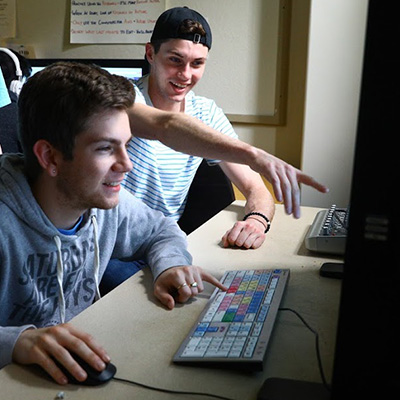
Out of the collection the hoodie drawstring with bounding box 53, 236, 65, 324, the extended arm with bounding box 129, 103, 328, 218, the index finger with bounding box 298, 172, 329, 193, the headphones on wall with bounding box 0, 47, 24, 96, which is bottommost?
the hoodie drawstring with bounding box 53, 236, 65, 324

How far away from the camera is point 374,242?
39cm

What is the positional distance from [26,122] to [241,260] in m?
0.51

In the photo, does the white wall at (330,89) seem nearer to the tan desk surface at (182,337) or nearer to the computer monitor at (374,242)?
the tan desk surface at (182,337)

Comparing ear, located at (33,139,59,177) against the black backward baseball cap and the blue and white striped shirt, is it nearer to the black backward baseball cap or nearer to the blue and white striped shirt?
the blue and white striped shirt

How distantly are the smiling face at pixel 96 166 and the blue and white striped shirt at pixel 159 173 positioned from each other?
0.56m

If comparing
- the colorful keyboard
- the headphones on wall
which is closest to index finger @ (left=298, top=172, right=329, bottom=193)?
the colorful keyboard

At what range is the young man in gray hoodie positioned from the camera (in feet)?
2.92

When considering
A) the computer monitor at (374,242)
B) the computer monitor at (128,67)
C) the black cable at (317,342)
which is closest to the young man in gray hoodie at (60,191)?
the black cable at (317,342)

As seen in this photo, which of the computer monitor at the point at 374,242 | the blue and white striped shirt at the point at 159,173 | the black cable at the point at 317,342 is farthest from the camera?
the blue and white striped shirt at the point at 159,173

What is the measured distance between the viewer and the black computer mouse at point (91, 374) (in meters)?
0.59

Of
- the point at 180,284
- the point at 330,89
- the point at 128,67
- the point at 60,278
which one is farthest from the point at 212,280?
the point at 128,67

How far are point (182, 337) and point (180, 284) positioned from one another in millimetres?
141

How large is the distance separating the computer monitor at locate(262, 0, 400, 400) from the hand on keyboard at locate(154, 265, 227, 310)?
424mm

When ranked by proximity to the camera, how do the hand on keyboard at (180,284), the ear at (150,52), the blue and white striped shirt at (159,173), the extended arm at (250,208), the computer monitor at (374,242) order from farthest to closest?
1. the ear at (150,52)
2. the blue and white striped shirt at (159,173)
3. the extended arm at (250,208)
4. the hand on keyboard at (180,284)
5. the computer monitor at (374,242)
